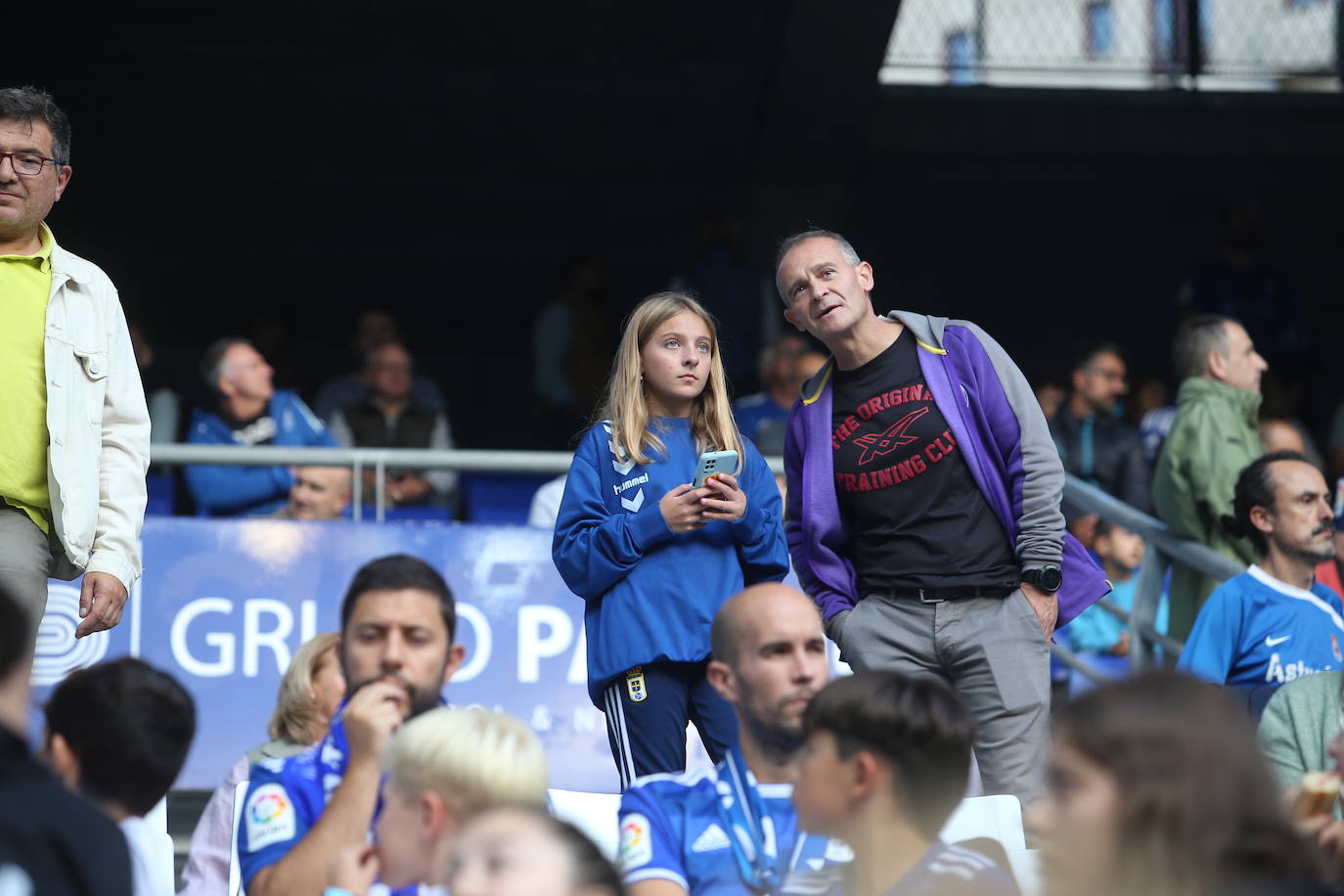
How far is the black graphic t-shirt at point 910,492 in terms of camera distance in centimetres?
454

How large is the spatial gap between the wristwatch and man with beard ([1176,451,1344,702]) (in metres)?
1.33

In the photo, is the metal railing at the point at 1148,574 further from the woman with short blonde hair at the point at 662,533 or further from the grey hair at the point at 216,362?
the grey hair at the point at 216,362

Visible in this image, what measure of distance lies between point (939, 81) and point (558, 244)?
3137mm

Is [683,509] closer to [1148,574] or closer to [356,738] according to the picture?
[356,738]

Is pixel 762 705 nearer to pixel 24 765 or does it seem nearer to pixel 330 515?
pixel 24 765

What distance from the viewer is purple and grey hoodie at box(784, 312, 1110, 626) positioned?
4.53 m

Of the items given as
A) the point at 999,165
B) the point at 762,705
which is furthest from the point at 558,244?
the point at 762,705

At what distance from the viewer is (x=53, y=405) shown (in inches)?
167

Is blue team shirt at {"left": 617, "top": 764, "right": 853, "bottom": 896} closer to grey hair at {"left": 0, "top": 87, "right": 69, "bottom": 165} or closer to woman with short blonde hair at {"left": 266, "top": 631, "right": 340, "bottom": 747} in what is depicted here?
woman with short blonde hair at {"left": 266, "top": 631, "right": 340, "bottom": 747}

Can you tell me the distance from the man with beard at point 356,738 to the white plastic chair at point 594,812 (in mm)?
379

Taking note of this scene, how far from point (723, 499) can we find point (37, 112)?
78.4 inches

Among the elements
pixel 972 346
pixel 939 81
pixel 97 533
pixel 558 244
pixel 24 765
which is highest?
pixel 939 81

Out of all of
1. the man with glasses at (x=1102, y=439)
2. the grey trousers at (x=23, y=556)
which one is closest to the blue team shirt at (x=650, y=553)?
the grey trousers at (x=23, y=556)

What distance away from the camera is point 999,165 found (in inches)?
510
